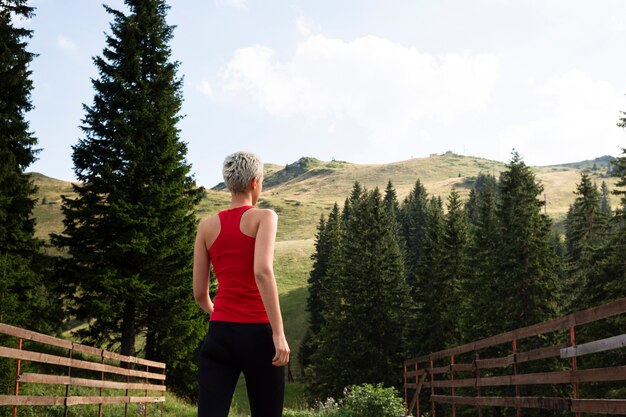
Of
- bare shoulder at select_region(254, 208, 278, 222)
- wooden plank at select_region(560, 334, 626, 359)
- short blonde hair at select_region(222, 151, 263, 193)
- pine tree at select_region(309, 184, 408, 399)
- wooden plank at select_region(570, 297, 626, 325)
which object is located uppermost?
short blonde hair at select_region(222, 151, 263, 193)

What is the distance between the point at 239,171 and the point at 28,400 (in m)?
6.76

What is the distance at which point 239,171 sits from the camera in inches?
149

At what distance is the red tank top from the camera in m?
3.54

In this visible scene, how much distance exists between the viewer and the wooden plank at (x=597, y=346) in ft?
17.5

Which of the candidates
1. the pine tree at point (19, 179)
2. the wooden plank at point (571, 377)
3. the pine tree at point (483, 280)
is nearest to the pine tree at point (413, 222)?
the pine tree at point (483, 280)

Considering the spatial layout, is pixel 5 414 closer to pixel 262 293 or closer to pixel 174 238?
pixel 262 293

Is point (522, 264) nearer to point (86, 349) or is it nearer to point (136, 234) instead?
point (136, 234)

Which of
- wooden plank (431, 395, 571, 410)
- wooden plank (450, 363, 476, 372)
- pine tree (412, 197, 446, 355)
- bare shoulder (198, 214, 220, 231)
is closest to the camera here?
bare shoulder (198, 214, 220, 231)

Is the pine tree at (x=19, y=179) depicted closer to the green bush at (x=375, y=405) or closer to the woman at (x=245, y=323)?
the green bush at (x=375, y=405)

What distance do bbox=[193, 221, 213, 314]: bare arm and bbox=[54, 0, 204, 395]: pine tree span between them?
848 inches

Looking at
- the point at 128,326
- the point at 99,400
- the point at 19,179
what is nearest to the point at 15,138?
the point at 19,179

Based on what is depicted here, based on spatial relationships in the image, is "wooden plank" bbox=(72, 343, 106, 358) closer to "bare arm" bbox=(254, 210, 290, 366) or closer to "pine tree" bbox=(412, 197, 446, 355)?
"bare arm" bbox=(254, 210, 290, 366)

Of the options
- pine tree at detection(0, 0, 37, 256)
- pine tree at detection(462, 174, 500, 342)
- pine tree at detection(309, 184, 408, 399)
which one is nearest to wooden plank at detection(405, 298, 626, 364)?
pine tree at detection(0, 0, 37, 256)

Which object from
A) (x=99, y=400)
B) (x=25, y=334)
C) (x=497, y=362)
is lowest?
(x=99, y=400)
